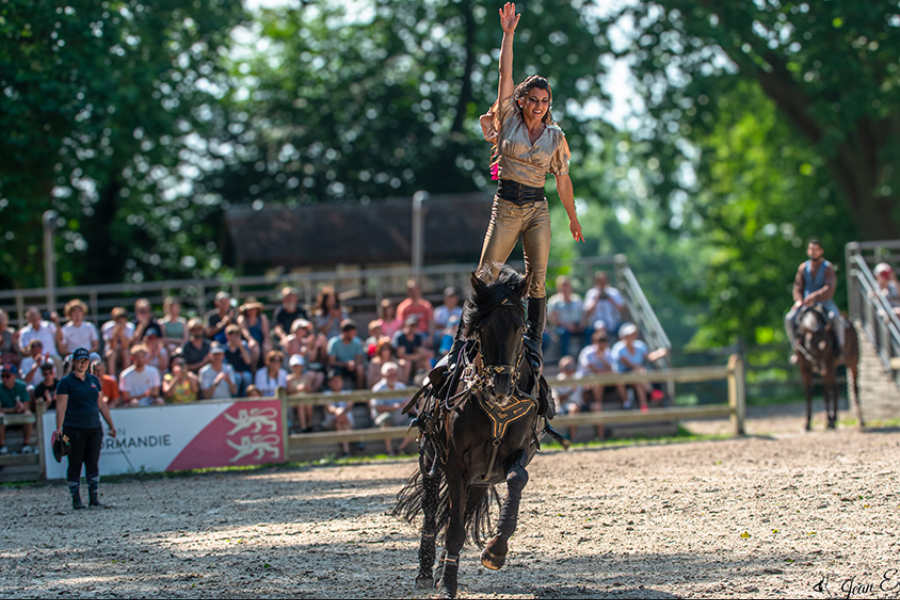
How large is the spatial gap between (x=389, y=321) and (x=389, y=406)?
2217mm

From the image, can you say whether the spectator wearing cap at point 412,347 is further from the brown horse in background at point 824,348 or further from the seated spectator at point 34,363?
the brown horse in background at point 824,348

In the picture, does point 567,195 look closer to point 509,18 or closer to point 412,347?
point 509,18

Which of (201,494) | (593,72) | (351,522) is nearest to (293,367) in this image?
(201,494)

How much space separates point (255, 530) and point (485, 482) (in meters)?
3.37

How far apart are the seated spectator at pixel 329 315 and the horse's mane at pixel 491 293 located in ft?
35.8

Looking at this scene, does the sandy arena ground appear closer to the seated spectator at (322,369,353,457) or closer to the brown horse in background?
the seated spectator at (322,369,353,457)

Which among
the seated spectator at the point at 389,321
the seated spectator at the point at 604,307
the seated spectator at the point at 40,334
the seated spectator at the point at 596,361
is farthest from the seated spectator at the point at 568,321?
the seated spectator at the point at 40,334

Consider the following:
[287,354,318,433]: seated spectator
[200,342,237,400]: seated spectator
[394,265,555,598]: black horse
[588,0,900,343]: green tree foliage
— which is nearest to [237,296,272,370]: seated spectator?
[287,354,318,433]: seated spectator

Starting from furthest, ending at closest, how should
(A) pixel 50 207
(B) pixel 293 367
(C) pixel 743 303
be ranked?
(C) pixel 743 303 < (A) pixel 50 207 < (B) pixel 293 367

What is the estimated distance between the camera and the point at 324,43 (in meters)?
34.8

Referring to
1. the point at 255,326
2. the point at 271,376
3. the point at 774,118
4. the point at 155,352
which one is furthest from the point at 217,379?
the point at 774,118

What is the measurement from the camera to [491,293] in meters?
6.10

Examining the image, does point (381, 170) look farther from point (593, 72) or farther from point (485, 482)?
point (485, 482)

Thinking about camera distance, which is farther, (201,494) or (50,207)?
(50,207)
